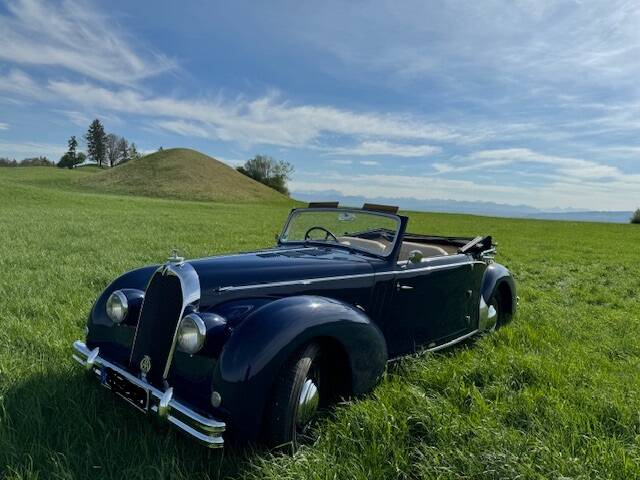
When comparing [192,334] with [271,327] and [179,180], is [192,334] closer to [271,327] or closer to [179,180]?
[271,327]

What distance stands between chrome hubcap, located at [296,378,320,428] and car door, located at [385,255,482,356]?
114 centimetres

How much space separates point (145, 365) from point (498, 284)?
4.18 meters

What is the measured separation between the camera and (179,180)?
67.8 meters

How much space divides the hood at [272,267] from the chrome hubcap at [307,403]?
0.85m

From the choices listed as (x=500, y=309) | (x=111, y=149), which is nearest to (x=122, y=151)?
(x=111, y=149)

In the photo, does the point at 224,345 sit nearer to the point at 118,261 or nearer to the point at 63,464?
the point at 63,464

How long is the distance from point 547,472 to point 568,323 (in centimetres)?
408

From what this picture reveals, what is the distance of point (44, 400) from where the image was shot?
317cm

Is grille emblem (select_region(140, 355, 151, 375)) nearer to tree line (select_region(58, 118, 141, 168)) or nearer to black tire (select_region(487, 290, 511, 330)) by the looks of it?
black tire (select_region(487, 290, 511, 330))

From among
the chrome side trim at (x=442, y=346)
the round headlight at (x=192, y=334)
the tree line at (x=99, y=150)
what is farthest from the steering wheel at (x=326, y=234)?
the tree line at (x=99, y=150)

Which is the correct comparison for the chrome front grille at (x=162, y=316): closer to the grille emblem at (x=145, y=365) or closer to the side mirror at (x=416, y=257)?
the grille emblem at (x=145, y=365)

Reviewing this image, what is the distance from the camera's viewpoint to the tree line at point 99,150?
111375mm

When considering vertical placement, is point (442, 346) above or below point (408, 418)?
above

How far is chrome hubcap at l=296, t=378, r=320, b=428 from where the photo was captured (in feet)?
9.11
